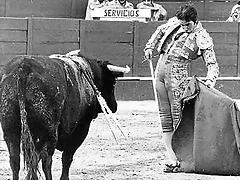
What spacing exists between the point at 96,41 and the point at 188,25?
5.24m

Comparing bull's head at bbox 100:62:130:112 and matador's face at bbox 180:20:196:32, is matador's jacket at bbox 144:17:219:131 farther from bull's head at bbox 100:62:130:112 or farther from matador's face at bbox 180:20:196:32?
bull's head at bbox 100:62:130:112

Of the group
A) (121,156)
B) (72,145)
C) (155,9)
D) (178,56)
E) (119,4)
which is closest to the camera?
(72,145)

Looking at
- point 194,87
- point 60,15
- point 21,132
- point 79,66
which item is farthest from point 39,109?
point 60,15

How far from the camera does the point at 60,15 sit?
11672 millimetres

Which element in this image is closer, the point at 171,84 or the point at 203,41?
the point at 203,41

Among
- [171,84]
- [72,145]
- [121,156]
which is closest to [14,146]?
[72,145]

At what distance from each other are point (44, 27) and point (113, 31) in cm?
94

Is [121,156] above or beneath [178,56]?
beneath

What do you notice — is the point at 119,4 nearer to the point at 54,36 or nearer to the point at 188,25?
the point at 54,36

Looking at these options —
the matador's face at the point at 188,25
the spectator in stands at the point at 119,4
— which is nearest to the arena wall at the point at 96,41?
the spectator in stands at the point at 119,4

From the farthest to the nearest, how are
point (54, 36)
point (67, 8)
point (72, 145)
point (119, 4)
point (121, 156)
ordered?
point (67, 8) → point (119, 4) → point (54, 36) → point (121, 156) → point (72, 145)

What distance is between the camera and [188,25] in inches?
197

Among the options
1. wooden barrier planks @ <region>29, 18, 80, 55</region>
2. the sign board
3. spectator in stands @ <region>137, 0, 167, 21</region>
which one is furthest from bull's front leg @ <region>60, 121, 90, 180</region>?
spectator in stands @ <region>137, 0, 167, 21</region>

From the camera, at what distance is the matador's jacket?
5008 millimetres
